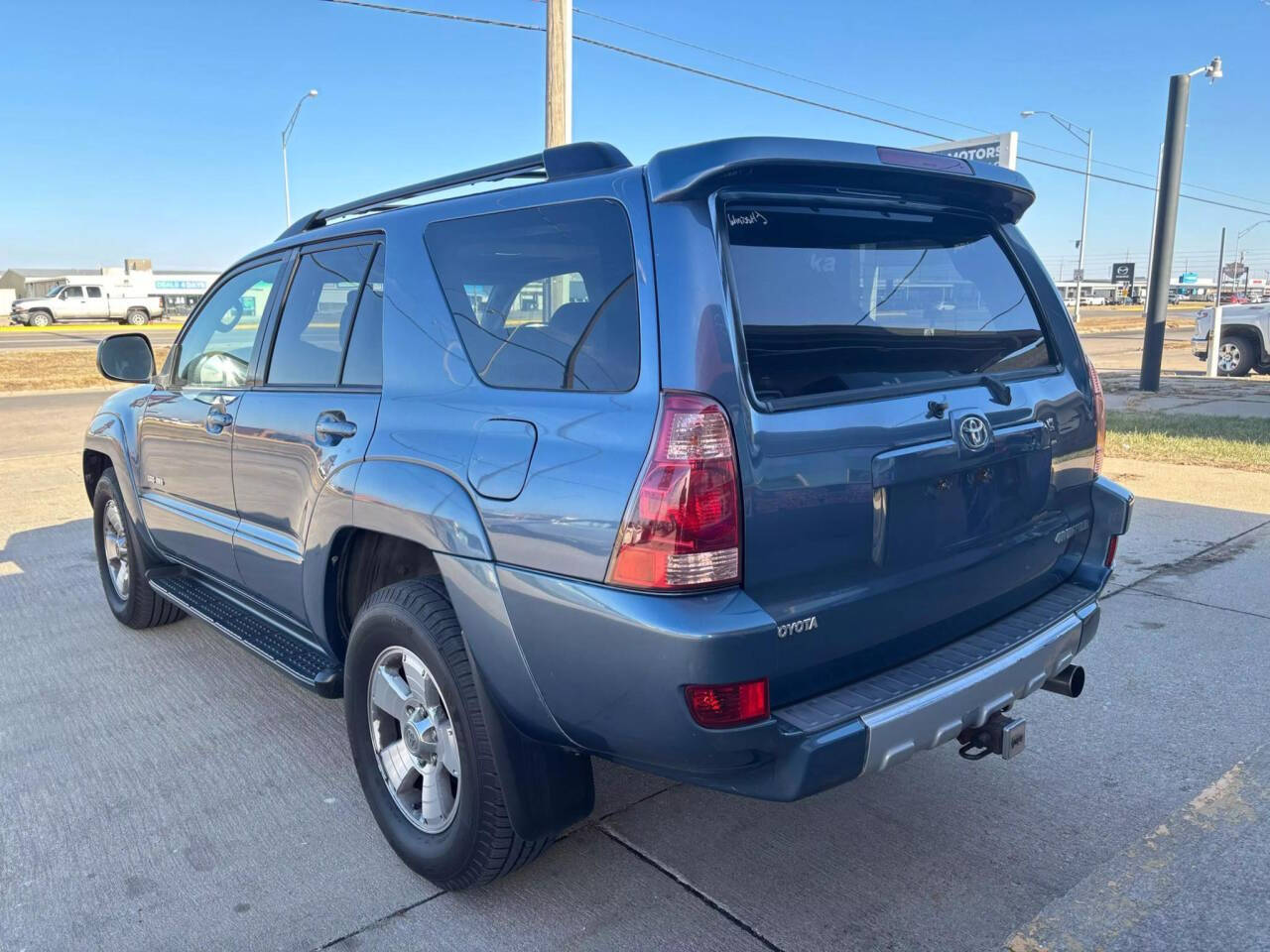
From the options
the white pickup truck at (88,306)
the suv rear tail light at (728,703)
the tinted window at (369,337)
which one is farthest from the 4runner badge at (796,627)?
the white pickup truck at (88,306)

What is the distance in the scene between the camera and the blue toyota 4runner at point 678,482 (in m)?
2.17

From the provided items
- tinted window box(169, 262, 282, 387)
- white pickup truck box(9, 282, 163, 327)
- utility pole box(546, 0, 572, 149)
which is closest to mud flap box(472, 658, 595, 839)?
tinted window box(169, 262, 282, 387)

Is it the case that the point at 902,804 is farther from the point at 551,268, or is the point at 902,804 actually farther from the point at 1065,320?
the point at 551,268

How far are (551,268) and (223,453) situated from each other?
1.85 m

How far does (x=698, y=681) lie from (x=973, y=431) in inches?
42.7

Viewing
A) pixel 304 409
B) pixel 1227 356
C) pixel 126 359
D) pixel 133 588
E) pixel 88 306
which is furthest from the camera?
pixel 88 306

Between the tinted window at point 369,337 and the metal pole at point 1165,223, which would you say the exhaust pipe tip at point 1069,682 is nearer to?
the tinted window at point 369,337

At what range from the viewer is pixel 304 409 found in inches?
129

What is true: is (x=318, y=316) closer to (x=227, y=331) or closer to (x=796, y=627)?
(x=227, y=331)

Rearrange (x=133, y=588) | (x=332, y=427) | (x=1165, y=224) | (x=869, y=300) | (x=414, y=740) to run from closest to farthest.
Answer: (x=869, y=300) < (x=414, y=740) < (x=332, y=427) < (x=133, y=588) < (x=1165, y=224)

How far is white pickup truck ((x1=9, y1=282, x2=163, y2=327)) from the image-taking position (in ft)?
153

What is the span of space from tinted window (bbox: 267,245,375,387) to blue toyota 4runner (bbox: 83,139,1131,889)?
0.9 inches

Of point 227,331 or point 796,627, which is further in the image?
point 227,331

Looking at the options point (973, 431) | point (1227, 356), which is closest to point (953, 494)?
point (973, 431)
